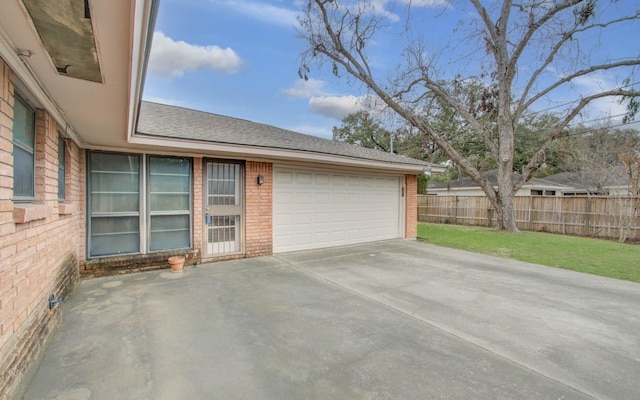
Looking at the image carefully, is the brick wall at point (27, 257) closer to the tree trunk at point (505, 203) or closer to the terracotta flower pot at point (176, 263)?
the terracotta flower pot at point (176, 263)

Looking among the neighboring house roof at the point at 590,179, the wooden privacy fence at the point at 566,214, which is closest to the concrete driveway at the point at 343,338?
the wooden privacy fence at the point at 566,214

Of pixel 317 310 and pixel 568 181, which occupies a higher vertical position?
pixel 568 181

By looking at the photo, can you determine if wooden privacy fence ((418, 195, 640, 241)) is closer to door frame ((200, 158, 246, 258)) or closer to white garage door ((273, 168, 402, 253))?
white garage door ((273, 168, 402, 253))

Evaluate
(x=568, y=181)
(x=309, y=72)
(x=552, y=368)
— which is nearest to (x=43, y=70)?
(x=552, y=368)

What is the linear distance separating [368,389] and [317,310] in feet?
5.45

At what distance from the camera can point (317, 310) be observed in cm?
388

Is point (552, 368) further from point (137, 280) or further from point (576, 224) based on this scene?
point (576, 224)

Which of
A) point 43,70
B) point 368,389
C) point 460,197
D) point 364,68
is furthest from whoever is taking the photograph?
point 460,197

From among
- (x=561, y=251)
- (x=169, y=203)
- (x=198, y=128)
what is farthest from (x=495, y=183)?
(x=169, y=203)

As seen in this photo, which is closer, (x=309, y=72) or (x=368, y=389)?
(x=368, y=389)

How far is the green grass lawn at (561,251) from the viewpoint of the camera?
21.2 ft

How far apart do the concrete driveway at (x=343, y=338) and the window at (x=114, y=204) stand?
72 cm

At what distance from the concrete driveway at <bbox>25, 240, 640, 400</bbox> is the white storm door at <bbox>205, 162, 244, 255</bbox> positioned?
1.25 metres

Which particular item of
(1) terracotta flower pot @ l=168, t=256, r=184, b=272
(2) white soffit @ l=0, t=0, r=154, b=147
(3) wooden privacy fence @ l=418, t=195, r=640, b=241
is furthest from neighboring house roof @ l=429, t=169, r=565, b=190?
(2) white soffit @ l=0, t=0, r=154, b=147
